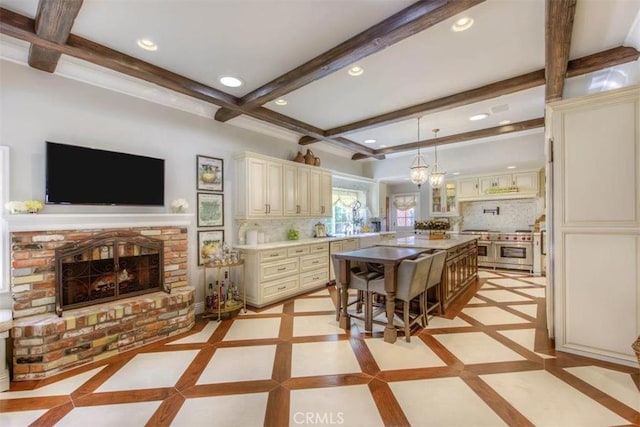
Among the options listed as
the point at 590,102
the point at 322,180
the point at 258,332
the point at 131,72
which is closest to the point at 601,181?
the point at 590,102

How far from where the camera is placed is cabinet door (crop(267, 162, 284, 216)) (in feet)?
15.0

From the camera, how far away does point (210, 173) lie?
4.05 meters

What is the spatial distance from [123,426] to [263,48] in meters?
3.12

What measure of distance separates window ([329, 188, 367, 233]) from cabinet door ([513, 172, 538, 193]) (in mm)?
3459

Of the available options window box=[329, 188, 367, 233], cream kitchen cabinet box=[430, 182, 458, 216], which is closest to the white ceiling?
window box=[329, 188, 367, 233]

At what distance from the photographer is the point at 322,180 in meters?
5.67

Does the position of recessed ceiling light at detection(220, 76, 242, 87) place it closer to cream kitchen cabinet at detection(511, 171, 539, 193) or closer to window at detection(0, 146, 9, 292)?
window at detection(0, 146, 9, 292)

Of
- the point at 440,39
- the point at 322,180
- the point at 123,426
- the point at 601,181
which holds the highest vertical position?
the point at 440,39

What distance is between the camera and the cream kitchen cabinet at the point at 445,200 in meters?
7.13

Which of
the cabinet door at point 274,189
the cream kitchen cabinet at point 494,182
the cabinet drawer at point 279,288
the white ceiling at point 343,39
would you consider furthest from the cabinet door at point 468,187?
the cabinet drawer at point 279,288

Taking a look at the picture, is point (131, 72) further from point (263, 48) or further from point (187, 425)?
point (187, 425)

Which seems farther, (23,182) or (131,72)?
(131,72)

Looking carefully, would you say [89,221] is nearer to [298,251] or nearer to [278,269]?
[278,269]

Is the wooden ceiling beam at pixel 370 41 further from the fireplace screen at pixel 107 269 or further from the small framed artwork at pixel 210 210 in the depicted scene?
the fireplace screen at pixel 107 269
